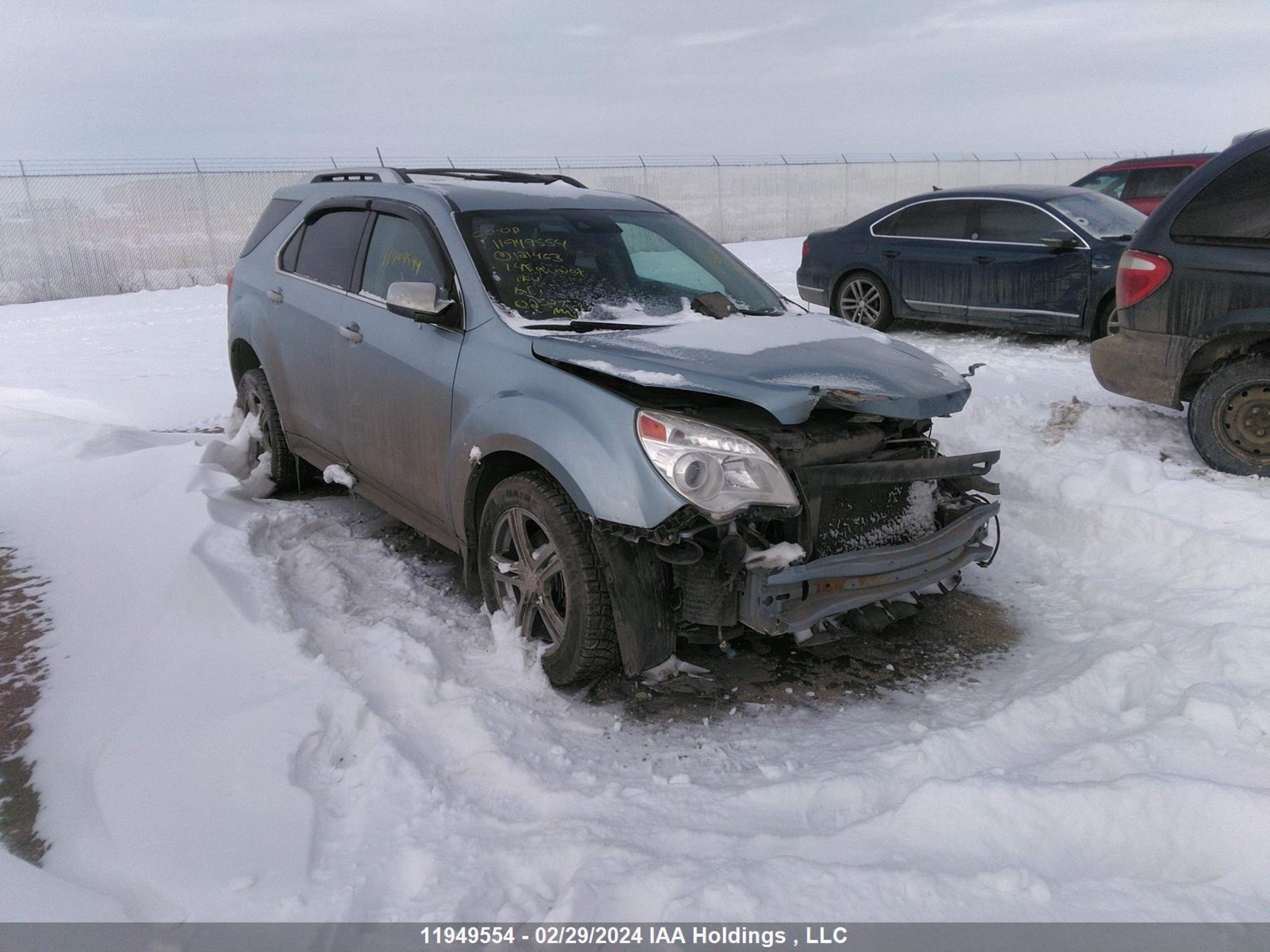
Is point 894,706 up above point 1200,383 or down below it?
below

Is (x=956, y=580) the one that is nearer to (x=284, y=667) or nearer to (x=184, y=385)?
(x=284, y=667)

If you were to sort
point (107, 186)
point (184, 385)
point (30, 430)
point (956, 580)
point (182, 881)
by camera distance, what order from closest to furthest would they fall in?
1. point (182, 881)
2. point (956, 580)
3. point (30, 430)
4. point (184, 385)
5. point (107, 186)

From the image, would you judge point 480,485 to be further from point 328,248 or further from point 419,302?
point 328,248

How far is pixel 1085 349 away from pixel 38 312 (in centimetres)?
1604

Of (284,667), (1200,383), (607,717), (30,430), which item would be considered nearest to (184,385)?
(30,430)

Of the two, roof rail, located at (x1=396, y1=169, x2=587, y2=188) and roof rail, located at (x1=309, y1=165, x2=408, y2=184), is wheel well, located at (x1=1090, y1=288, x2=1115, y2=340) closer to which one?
roof rail, located at (x1=396, y1=169, x2=587, y2=188)

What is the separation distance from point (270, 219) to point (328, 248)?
109cm

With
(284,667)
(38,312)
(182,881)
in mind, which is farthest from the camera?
(38,312)

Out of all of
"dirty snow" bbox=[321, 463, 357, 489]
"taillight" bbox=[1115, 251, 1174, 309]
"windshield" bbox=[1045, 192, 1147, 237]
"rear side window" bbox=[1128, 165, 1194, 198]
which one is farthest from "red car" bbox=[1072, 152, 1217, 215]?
"dirty snow" bbox=[321, 463, 357, 489]

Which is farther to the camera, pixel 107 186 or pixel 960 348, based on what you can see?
pixel 107 186

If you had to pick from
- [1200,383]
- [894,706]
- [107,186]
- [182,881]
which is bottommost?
[894,706]

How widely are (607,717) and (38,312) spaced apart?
16394 millimetres

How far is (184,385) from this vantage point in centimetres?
912

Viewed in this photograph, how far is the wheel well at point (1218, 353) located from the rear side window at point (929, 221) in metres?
4.45
